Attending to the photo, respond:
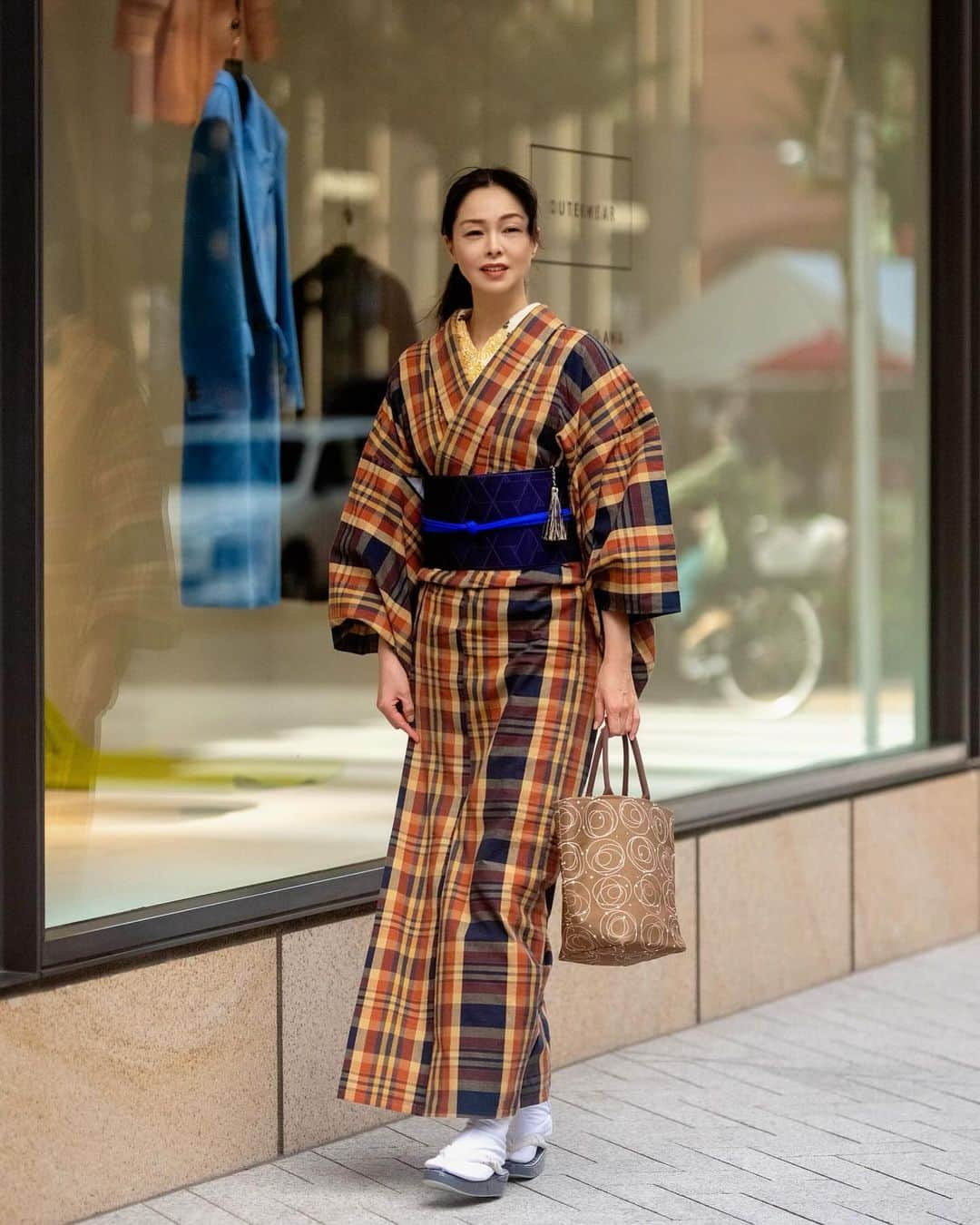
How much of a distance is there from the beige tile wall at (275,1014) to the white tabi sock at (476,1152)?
435 millimetres

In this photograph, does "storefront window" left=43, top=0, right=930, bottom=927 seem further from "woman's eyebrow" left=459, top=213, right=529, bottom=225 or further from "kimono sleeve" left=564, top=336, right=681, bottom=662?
"kimono sleeve" left=564, top=336, right=681, bottom=662

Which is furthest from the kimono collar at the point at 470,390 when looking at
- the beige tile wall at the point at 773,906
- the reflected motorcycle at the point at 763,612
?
the reflected motorcycle at the point at 763,612

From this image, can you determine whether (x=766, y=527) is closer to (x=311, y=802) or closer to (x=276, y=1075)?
(x=311, y=802)

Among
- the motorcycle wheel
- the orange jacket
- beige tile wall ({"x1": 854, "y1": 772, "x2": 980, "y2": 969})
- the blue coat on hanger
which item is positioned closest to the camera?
the orange jacket

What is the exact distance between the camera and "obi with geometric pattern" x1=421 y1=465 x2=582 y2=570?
371cm

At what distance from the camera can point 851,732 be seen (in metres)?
6.06

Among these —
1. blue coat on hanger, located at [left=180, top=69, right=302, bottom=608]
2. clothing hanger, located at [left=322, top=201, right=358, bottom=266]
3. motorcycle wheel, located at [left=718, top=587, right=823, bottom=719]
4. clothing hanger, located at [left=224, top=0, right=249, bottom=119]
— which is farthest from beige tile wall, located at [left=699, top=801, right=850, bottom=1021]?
clothing hanger, located at [left=224, top=0, right=249, bottom=119]

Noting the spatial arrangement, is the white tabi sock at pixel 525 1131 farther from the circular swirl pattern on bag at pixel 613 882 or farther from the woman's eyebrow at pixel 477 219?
the woman's eyebrow at pixel 477 219

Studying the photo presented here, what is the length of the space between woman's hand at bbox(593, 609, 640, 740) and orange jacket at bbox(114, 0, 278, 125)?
1.49 metres

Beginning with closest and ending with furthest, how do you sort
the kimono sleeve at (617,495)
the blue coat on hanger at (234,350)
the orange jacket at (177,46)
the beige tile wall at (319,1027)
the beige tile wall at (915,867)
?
1. the kimono sleeve at (617,495)
2. the beige tile wall at (319,1027)
3. the orange jacket at (177,46)
4. the blue coat on hanger at (234,350)
5. the beige tile wall at (915,867)

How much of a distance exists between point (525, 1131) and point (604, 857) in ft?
2.08

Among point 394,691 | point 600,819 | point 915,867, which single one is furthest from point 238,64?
point 915,867

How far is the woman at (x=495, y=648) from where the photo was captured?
3.68 meters

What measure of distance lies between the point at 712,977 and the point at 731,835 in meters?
0.36
